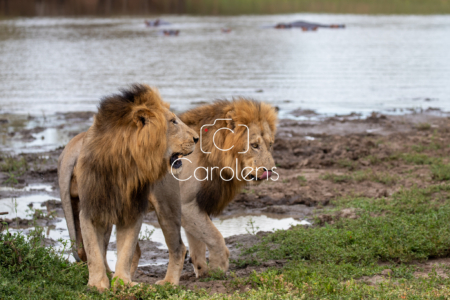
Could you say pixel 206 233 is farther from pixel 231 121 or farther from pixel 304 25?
pixel 304 25

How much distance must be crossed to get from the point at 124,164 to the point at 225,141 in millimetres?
1292

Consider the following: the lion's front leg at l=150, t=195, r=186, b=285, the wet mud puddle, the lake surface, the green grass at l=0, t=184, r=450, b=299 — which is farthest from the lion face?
the lake surface

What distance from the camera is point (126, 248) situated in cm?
435

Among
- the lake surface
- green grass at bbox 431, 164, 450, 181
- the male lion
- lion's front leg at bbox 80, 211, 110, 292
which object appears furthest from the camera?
the lake surface

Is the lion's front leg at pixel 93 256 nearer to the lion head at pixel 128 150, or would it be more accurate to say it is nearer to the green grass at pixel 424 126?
the lion head at pixel 128 150

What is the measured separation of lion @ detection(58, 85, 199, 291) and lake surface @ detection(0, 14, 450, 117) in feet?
33.0

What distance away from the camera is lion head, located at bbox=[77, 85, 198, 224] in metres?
4.10

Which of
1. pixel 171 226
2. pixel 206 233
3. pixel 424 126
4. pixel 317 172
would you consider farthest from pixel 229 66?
pixel 171 226

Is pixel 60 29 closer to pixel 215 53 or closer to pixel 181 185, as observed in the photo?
pixel 215 53

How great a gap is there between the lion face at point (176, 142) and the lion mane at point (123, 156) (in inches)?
2.5

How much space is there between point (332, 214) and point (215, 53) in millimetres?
20662

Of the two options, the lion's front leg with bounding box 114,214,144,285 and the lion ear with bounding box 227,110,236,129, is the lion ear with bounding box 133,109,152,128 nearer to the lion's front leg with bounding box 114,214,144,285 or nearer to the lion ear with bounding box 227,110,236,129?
the lion's front leg with bounding box 114,214,144,285

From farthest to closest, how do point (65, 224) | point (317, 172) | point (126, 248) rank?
1. point (317, 172)
2. point (65, 224)
3. point (126, 248)

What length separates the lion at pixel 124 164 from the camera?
4.11 m
